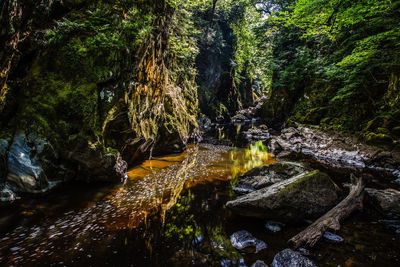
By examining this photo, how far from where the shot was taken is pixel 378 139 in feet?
28.9

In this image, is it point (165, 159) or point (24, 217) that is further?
point (165, 159)

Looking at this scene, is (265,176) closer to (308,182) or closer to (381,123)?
(308,182)

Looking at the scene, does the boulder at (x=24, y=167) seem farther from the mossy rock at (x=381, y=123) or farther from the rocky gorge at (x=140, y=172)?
the mossy rock at (x=381, y=123)

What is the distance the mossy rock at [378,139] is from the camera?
8.45 metres

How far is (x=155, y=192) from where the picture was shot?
17.9ft

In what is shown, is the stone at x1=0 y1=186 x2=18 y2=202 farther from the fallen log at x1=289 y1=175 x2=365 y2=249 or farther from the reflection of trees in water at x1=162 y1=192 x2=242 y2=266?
the fallen log at x1=289 y1=175 x2=365 y2=249

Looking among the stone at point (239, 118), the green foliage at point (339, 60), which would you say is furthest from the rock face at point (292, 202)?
the stone at point (239, 118)

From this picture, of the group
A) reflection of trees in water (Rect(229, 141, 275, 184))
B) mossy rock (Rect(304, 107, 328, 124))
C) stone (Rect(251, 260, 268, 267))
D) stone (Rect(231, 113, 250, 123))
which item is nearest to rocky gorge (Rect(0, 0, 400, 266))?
stone (Rect(251, 260, 268, 267))

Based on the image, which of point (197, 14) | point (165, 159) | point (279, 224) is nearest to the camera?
point (279, 224)

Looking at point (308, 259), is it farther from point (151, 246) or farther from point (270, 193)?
point (151, 246)

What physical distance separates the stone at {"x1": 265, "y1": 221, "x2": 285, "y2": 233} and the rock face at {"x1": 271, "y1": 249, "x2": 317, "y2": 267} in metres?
0.86

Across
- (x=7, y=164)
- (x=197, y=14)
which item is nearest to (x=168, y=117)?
(x=7, y=164)

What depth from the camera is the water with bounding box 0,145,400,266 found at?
2.90 meters

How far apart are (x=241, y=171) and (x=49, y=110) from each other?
276 inches
